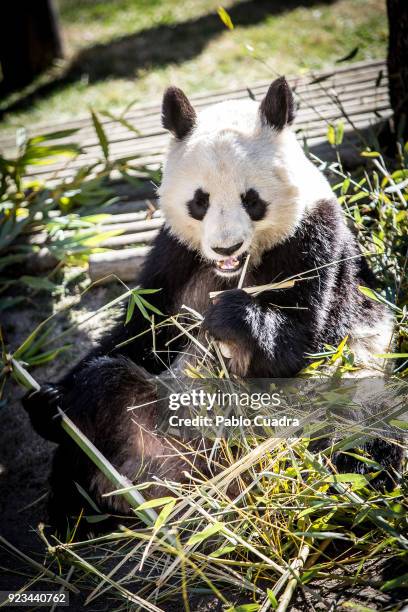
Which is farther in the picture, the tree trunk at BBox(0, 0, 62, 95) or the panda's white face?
the tree trunk at BBox(0, 0, 62, 95)

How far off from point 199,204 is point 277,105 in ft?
1.76

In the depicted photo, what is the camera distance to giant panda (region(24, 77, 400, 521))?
2596 mm

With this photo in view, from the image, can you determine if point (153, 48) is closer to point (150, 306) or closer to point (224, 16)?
point (224, 16)

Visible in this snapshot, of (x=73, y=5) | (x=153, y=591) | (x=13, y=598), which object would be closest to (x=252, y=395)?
(x=153, y=591)

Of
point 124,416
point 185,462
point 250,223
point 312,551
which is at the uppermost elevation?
point 250,223

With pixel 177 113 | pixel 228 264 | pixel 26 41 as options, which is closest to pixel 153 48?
pixel 26 41

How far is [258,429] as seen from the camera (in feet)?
8.88

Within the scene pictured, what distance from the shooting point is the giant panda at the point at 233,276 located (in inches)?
102

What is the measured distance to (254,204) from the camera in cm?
267

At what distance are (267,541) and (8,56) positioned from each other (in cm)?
740

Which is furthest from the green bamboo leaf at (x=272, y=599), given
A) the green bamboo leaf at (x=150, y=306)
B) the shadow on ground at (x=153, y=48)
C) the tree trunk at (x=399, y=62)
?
the shadow on ground at (x=153, y=48)

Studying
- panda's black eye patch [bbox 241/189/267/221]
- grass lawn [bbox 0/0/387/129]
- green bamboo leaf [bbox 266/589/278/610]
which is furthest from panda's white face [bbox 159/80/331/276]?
grass lawn [bbox 0/0/387/129]

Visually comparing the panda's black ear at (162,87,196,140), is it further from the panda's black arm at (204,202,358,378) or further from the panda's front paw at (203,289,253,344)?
the panda's front paw at (203,289,253,344)

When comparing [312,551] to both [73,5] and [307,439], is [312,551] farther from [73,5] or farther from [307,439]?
[73,5]
